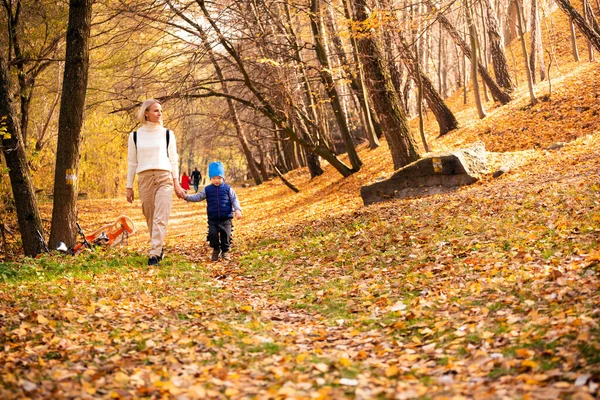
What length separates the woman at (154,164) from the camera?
8.46m

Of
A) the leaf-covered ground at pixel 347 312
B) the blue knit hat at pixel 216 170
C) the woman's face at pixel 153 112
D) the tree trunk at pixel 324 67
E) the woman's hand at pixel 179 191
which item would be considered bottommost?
the leaf-covered ground at pixel 347 312

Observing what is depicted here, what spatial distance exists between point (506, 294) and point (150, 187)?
5.47m

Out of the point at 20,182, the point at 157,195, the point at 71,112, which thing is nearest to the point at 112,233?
the point at 20,182

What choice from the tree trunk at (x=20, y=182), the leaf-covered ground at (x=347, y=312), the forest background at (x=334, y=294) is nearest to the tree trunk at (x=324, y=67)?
the forest background at (x=334, y=294)

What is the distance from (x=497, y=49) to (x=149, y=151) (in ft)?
56.6

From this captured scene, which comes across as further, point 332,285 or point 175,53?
point 175,53

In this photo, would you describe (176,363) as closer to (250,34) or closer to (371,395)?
(371,395)

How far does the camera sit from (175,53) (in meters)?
15.3

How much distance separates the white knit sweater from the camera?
8.47 m

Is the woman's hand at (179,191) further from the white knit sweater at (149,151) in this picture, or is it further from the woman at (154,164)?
the white knit sweater at (149,151)

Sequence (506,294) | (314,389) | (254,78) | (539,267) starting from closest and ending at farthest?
(314,389) < (506,294) < (539,267) < (254,78)

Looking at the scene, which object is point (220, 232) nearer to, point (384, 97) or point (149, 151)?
point (149, 151)

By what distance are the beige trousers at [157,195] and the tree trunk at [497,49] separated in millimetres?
16190

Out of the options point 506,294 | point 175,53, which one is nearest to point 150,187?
point 506,294
